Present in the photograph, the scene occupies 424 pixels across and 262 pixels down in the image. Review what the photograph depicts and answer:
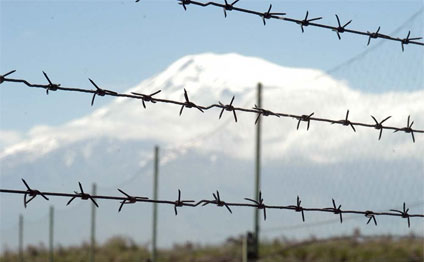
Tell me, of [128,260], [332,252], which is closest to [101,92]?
[332,252]

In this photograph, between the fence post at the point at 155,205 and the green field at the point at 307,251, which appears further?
the fence post at the point at 155,205

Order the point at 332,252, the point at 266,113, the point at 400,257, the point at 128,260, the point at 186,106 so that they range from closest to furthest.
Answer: the point at 186,106 → the point at 266,113 → the point at 400,257 → the point at 332,252 → the point at 128,260

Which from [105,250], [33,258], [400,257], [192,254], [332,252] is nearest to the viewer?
[400,257]

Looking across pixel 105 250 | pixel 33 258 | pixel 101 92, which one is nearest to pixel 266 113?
pixel 101 92

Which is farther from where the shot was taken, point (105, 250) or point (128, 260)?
point (105, 250)

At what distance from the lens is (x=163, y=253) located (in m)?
23.9

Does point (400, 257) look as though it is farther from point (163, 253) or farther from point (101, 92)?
point (101, 92)

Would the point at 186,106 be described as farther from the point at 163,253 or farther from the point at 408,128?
the point at 163,253

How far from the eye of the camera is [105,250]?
29188 mm

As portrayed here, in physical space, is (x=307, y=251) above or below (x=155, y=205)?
below

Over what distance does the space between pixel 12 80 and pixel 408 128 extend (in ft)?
9.23

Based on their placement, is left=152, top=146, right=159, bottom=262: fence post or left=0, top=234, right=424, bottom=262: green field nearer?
left=0, top=234, right=424, bottom=262: green field

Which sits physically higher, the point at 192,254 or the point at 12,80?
the point at 12,80

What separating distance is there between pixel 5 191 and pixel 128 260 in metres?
22.6
